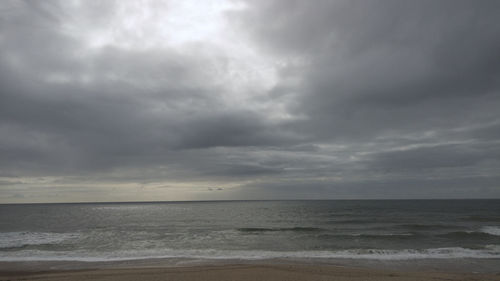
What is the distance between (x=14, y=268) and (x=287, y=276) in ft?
54.2

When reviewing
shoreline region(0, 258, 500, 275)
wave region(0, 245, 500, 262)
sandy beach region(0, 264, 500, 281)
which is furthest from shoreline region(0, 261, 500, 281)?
wave region(0, 245, 500, 262)

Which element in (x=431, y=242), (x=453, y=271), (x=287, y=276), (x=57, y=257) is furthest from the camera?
(x=431, y=242)

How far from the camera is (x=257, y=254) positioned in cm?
1978

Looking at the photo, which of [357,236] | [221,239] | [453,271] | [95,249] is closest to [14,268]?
[95,249]

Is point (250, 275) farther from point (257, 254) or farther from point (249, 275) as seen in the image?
point (257, 254)

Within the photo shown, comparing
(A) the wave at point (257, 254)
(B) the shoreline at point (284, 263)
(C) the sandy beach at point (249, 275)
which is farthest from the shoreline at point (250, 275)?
(A) the wave at point (257, 254)

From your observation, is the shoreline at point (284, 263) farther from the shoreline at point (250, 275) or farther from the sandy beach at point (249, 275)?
the sandy beach at point (249, 275)

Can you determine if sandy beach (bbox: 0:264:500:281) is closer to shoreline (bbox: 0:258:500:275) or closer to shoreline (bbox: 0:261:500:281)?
shoreline (bbox: 0:261:500:281)

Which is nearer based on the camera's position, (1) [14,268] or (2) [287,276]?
(2) [287,276]

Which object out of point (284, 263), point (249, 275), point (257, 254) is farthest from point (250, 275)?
point (257, 254)

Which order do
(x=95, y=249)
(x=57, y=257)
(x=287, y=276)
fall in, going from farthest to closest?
(x=95, y=249) < (x=57, y=257) < (x=287, y=276)

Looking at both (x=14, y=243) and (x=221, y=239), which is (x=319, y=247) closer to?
(x=221, y=239)

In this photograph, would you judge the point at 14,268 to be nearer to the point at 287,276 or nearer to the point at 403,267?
the point at 287,276

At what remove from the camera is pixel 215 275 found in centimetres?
1317
